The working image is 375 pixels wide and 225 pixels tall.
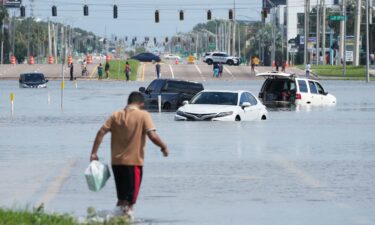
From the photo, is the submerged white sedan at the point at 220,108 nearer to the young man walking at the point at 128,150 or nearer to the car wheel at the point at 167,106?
the car wheel at the point at 167,106

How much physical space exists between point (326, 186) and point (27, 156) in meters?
9.00

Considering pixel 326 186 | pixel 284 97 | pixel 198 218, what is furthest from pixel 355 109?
pixel 198 218

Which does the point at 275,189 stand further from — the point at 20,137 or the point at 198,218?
the point at 20,137

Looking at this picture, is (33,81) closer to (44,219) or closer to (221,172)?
(221,172)

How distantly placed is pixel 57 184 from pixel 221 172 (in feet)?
11.5

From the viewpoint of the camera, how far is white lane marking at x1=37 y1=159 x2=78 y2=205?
18453mm

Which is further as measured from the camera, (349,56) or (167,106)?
(349,56)

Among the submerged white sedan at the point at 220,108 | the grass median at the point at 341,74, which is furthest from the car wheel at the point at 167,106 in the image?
the grass median at the point at 341,74

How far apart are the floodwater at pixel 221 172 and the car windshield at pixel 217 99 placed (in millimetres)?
1203

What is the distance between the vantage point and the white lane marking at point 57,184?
60.5 ft

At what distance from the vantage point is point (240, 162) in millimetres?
25359

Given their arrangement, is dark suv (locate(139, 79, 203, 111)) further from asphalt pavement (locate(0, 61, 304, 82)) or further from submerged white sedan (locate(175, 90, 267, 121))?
asphalt pavement (locate(0, 61, 304, 82))

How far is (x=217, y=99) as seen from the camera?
43.3 m

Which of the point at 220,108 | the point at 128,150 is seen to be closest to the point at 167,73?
the point at 220,108
